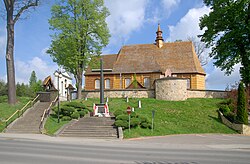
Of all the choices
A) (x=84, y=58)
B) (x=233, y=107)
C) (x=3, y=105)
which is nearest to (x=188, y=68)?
(x=233, y=107)

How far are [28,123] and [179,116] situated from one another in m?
15.5

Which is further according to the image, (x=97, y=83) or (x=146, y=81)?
(x=97, y=83)

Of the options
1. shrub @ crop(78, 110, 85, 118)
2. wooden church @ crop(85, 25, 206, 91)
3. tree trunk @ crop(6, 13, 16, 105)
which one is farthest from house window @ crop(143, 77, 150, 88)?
tree trunk @ crop(6, 13, 16, 105)

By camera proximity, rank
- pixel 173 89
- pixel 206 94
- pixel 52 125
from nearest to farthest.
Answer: pixel 52 125
pixel 173 89
pixel 206 94

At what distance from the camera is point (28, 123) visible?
84.4ft

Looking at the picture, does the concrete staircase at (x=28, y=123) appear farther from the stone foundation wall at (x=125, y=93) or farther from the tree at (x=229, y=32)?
the tree at (x=229, y=32)

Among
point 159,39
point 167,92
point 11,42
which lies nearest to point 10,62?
point 11,42

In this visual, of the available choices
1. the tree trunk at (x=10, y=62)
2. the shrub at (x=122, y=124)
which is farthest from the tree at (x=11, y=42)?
the shrub at (x=122, y=124)

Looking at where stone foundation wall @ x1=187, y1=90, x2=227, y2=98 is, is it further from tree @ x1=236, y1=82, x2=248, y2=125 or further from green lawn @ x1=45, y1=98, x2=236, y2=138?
tree @ x1=236, y1=82, x2=248, y2=125

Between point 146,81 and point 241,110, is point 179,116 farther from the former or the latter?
point 146,81

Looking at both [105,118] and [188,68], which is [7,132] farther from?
[188,68]

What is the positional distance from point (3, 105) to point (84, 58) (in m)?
12.2

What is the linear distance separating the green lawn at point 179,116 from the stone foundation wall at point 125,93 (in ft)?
6.26

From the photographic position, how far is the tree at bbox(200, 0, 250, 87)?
3256 centimetres
